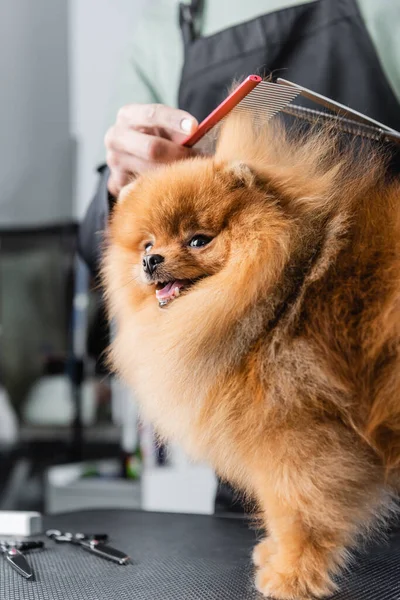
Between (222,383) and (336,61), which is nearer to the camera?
(222,383)

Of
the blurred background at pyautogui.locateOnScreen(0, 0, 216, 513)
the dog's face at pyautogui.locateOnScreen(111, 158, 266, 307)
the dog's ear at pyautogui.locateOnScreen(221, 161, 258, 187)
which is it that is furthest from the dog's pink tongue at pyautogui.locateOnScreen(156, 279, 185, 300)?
the blurred background at pyautogui.locateOnScreen(0, 0, 216, 513)

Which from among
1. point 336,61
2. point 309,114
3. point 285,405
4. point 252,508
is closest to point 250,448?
point 285,405

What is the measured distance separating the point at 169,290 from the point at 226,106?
0.72 ft

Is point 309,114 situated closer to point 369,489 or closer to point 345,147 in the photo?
point 345,147

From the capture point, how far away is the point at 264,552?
792mm

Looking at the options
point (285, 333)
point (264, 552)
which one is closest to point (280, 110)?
point (285, 333)

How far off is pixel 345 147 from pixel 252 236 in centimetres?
19

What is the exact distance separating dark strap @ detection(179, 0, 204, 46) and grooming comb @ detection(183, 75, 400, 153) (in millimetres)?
338

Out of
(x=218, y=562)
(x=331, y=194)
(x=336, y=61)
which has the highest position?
(x=336, y=61)

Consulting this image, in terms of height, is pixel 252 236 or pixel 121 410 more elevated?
pixel 252 236

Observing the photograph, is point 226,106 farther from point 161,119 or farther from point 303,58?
point 303,58

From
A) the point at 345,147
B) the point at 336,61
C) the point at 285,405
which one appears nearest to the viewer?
the point at 285,405

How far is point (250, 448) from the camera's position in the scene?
697 mm

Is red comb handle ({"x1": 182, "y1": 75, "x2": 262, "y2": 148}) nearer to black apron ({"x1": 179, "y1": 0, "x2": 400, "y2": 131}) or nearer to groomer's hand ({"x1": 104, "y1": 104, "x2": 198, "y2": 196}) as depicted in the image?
groomer's hand ({"x1": 104, "y1": 104, "x2": 198, "y2": 196})
